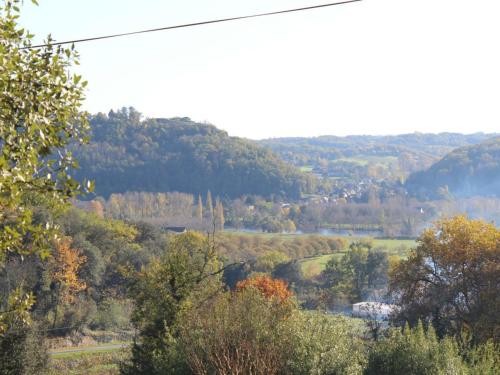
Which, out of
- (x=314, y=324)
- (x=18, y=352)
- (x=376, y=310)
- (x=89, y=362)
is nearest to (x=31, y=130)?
(x=314, y=324)

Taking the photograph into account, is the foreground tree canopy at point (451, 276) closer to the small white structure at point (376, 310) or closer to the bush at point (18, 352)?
the small white structure at point (376, 310)

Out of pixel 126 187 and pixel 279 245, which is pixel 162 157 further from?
pixel 279 245

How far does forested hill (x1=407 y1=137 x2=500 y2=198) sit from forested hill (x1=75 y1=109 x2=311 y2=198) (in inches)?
1195

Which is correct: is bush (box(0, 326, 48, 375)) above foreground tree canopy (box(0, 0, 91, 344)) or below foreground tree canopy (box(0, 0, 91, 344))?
below

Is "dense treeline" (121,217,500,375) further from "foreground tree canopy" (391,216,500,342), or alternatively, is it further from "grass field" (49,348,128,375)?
"grass field" (49,348,128,375)

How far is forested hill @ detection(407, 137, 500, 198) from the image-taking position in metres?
155

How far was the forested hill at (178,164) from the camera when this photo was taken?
159250 millimetres

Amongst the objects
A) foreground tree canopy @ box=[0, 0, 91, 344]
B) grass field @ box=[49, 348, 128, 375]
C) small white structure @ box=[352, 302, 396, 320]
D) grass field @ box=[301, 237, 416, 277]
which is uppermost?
foreground tree canopy @ box=[0, 0, 91, 344]

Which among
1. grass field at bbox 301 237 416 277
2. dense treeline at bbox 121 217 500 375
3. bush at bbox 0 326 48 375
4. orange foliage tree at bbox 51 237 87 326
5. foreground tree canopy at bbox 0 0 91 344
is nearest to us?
foreground tree canopy at bbox 0 0 91 344

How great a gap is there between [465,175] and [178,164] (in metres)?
70.1

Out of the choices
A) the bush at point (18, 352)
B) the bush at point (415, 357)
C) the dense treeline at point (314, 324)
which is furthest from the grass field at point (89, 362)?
the bush at point (415, 357)

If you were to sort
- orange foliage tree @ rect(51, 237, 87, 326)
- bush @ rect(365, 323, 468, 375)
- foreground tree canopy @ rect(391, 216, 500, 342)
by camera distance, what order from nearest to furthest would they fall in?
bush @ rect(365, 323, 468, 375), foreground tree canopy @ rect(391, 216, 500, 342), orange foliage tree @ rect(51, 237, 87, 326)

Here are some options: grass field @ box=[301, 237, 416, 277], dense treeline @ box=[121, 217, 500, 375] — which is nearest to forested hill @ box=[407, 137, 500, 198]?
grass field @ box=[301, 237, 416, 277]

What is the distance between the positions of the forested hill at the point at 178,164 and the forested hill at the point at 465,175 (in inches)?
1195
